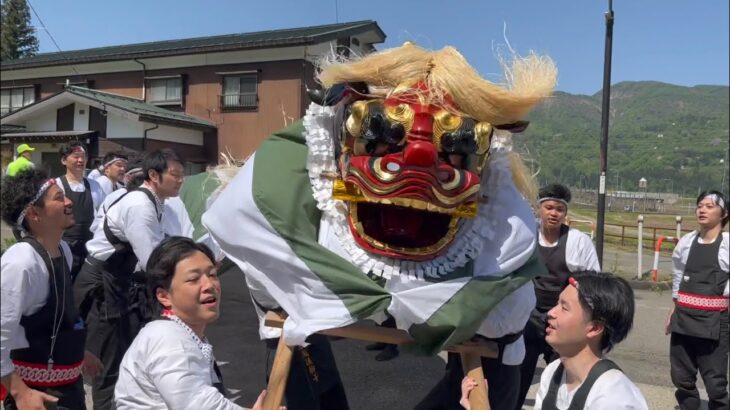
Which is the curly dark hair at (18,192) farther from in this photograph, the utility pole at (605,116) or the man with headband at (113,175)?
the utility pole at (605,116)

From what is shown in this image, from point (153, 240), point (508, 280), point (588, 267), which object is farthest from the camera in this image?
point (588, 267)

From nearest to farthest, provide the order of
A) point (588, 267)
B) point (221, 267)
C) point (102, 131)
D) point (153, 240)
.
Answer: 1. point (221, 267)
2. point (153, 240)
3. point (588, 267)
4. point (102, 131)

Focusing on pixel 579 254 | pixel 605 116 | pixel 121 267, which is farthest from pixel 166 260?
pixel 605 116

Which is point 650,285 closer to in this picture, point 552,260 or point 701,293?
point 701,293

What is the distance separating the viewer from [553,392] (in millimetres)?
2049

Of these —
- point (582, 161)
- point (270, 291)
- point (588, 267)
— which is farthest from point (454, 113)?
point (582, 161)

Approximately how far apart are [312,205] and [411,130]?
52cm

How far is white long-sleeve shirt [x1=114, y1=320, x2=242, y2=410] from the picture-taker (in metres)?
1.69

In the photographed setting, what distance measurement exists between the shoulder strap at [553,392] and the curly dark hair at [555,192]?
5.80 feet

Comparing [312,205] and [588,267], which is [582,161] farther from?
[312,205]

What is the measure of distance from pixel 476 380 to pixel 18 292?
1583 mm

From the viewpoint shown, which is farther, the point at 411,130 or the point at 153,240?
the point at 153,240

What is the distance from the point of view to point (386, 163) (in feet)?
6.88

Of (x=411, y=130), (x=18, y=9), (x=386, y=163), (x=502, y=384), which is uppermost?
(x=18, y=9)
